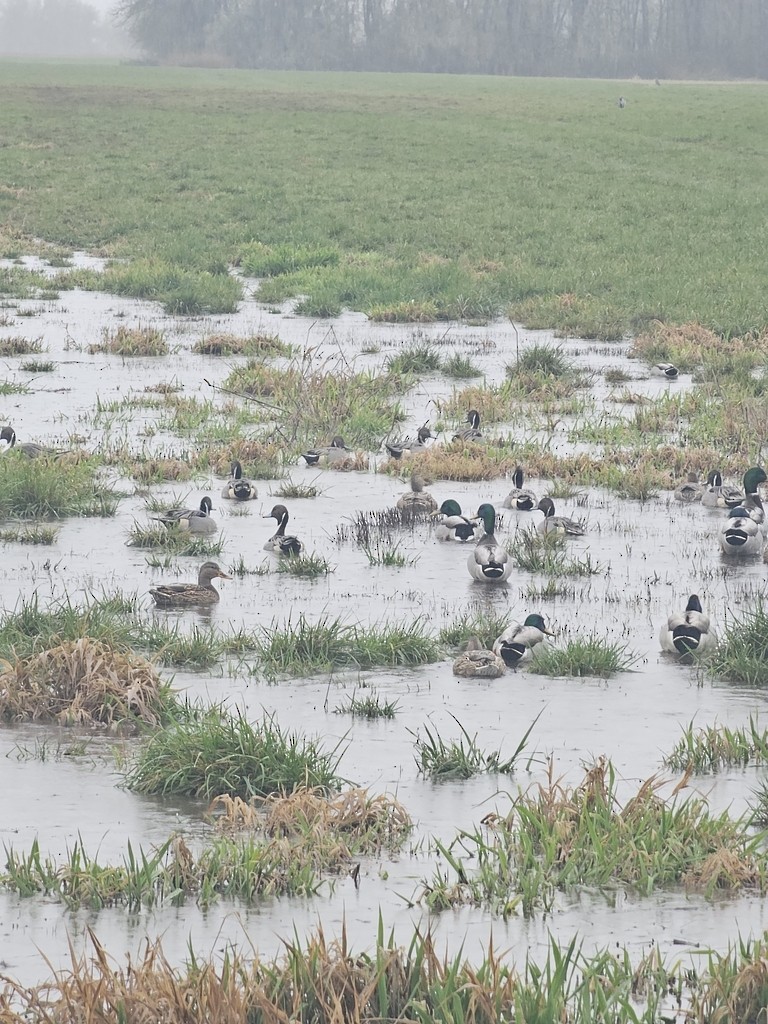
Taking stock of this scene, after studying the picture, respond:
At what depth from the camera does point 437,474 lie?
14.7m

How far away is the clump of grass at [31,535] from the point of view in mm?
11930

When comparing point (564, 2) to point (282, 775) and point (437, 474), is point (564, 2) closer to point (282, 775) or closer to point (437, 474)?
point (437, 474)

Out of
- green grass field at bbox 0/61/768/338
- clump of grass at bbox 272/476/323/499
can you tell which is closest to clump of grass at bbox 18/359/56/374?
green grass field at bbox 0/61/768/338

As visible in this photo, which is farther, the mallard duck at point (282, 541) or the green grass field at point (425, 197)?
the green grass field at point (425, 197)

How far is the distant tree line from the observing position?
109 m

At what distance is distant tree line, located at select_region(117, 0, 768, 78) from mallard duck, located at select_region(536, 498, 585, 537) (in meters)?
95.4

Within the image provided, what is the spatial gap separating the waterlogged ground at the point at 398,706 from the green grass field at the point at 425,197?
9.01 metres

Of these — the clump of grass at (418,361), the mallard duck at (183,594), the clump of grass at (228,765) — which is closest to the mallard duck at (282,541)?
the mallard duck at (183,594)

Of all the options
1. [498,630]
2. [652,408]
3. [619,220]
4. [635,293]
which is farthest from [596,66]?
[498,630]

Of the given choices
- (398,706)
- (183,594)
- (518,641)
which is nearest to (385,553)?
(183,594)

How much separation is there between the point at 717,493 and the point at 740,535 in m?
1.72

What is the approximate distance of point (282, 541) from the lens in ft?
37.8

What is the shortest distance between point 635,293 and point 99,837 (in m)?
19.2

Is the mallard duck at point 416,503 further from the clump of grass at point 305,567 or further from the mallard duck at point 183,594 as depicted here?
the mallard duck at point 183,594
